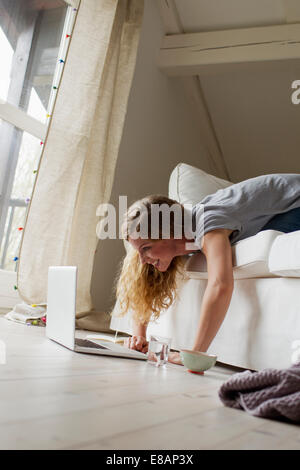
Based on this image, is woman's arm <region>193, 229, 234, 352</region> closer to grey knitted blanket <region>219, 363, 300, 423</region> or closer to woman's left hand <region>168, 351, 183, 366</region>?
woman's left hand <region>168, 351, 183, 366</region>

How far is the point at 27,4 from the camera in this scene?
9.42 feet

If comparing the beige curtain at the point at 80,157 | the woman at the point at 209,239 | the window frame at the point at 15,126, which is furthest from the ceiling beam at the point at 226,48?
the woman at the point at 209,239

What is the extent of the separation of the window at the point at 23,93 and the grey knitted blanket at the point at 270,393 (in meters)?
2.04

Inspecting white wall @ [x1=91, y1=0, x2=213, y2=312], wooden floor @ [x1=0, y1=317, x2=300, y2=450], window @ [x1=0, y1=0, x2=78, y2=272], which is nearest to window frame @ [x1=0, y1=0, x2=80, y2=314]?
window @ [x1=0, y1=0, x2=78, y2=272]

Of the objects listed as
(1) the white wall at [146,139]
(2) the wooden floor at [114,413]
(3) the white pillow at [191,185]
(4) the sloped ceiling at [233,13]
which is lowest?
(2) the wooden floor at [114,413]

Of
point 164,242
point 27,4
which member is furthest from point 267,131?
point 164,242

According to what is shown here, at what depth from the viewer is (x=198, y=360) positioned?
142 cm

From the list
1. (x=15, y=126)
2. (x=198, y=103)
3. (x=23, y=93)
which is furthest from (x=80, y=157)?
(x=198, y=103)

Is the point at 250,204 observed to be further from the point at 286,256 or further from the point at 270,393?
the point at 270,393

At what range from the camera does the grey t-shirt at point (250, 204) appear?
1.71 m

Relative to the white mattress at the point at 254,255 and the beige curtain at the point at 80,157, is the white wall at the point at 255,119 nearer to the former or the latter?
the beige curtain at the point at 80,157

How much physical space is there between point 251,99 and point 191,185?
80.6 inches

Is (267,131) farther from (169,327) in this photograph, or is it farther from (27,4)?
(169,327)
